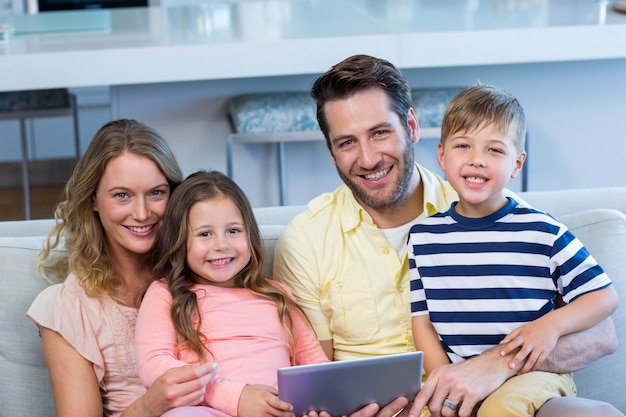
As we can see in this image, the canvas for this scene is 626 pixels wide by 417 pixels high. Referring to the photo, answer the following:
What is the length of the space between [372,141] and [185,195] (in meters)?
0.40

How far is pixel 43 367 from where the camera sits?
6.58ft

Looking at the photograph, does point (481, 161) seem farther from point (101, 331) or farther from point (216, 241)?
point (101, 331)

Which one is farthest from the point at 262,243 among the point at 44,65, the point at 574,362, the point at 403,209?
the point at 44,65

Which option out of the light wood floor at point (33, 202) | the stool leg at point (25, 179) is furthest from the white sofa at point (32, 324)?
the light wood floor at point (33, 202)

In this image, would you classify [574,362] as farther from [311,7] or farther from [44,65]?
[311,7]

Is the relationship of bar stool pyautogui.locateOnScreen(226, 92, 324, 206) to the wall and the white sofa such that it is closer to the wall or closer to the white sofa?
the wall

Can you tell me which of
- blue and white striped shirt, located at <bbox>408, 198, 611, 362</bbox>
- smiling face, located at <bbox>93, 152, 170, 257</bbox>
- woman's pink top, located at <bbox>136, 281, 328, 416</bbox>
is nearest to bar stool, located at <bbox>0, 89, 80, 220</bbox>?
smiling face, located at <bbox>93, 152, 170, 257</bbox>

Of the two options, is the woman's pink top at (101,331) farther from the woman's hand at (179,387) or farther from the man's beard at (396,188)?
the man's beard at (396,188)

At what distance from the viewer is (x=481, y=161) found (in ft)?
5.95

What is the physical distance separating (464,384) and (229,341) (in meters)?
0.47

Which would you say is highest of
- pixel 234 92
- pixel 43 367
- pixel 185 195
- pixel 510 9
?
pixel 510 9

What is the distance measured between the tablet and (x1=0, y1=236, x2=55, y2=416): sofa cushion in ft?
1.99

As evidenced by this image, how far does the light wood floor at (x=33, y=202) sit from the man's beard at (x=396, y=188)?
3.02 m

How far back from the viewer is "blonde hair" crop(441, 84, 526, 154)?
1.82m
